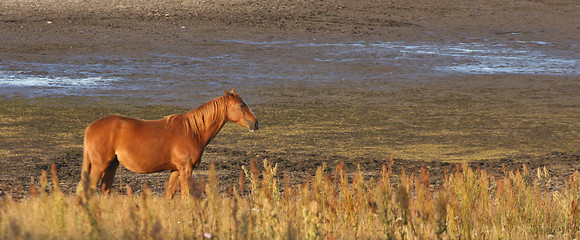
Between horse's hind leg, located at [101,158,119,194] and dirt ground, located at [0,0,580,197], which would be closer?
horse's hind leg, located at [101,158,119,194]

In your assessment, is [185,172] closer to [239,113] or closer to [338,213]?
[239,113]

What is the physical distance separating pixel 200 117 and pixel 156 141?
499mm

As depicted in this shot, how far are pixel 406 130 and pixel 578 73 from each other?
11.2 m

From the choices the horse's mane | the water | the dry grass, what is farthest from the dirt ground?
the dry grass

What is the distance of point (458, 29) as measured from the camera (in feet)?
105

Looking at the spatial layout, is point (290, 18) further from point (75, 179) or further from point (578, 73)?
point (75, 179)

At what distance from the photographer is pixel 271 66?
23688 mm

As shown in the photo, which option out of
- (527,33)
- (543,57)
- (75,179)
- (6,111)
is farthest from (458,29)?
(75,179)

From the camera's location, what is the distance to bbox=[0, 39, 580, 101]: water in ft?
65.7

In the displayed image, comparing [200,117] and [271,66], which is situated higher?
[200,117]

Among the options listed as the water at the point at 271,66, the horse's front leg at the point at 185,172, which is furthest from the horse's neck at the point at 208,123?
the water at the point at 271,66

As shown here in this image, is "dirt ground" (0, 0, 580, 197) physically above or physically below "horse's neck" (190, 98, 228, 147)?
below

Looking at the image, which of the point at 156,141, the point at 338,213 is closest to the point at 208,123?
the point at 156,141

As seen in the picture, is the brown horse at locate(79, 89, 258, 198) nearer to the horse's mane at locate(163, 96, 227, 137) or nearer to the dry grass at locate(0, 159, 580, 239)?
the horse's mane at locate(163, 96, 227, 137)
